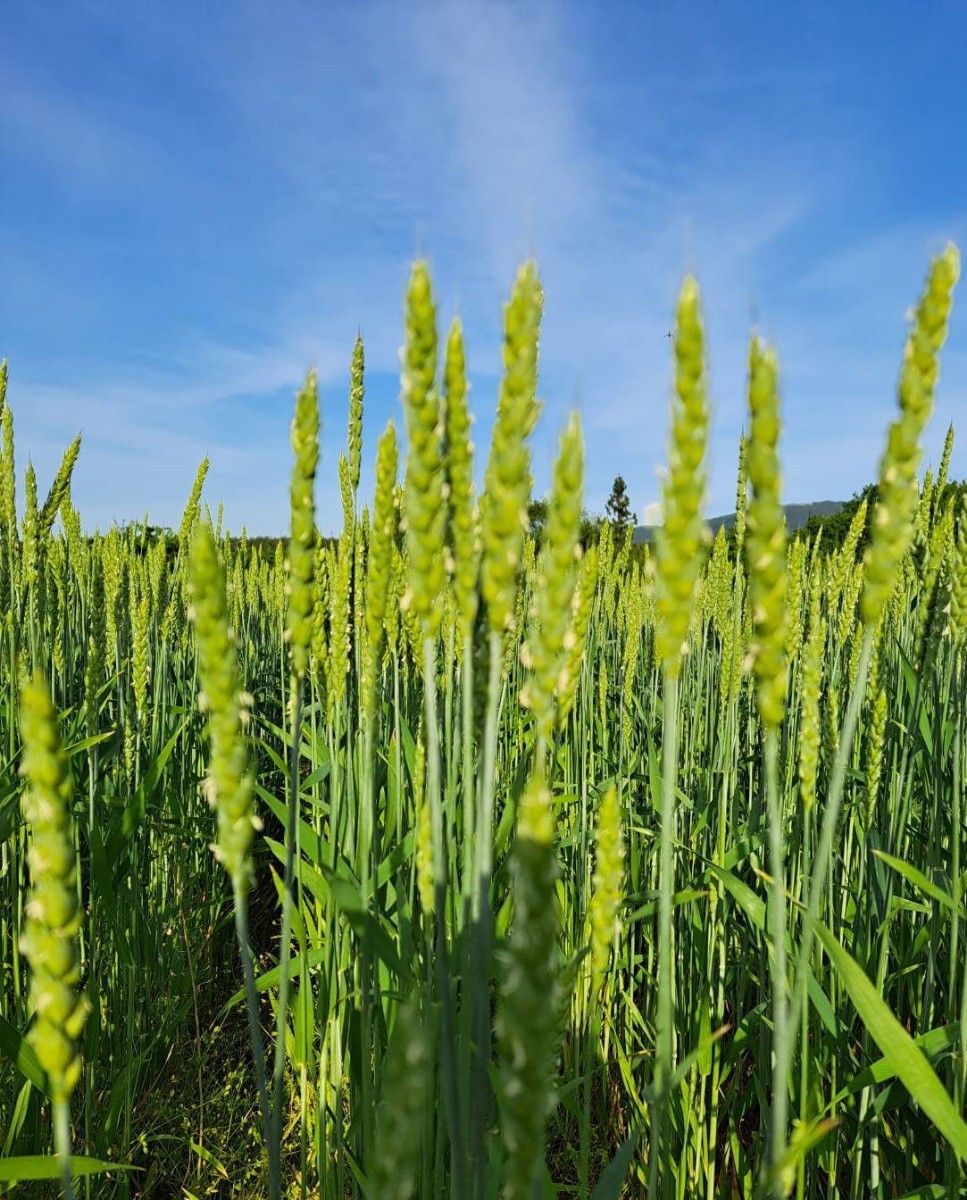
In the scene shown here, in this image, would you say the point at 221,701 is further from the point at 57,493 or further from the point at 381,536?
the point at 57,493

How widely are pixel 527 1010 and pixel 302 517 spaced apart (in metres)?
0.65

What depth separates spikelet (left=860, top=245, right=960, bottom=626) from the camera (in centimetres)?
83

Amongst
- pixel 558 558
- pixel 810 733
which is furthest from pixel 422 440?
pixel 810 733

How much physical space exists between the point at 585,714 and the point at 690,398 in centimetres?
203

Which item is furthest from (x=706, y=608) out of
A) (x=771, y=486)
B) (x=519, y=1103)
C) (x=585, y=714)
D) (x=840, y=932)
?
(x=519, y=1103)

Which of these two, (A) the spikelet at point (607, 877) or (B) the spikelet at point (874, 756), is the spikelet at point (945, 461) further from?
(A) the spikelet at point (607, 877)

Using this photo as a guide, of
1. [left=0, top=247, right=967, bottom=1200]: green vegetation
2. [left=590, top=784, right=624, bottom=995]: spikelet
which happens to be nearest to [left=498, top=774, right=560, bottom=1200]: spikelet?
[left=0, top=247, right=967, bottom=1200]: green vegetation

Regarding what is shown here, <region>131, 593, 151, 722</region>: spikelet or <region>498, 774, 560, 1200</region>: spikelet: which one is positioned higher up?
<region>131, 593, 151, 722</region>: spikelet

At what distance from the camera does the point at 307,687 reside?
14.2 ft

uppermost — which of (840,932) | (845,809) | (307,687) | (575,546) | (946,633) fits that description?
(575,546)

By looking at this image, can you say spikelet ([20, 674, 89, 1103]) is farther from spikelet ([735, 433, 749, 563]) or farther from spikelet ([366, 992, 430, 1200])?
spikelet ([735, 433, 749, 563])

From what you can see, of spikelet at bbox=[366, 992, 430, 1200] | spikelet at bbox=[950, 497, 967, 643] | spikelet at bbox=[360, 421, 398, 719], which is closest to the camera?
spikelet at bbox=[366, 992, 430, 1200]

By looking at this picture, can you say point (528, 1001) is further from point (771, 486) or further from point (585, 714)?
point (585, 714)

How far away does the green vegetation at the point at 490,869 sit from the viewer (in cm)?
81
